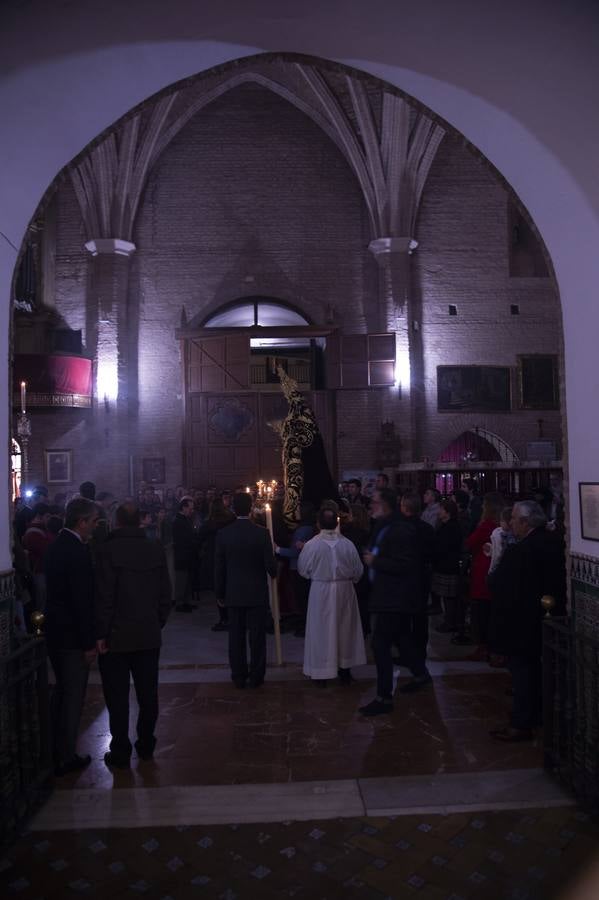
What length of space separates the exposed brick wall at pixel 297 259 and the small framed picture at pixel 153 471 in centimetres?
22

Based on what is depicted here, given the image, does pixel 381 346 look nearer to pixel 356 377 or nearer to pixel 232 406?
pixel 356 377

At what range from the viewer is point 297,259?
17.8 metres

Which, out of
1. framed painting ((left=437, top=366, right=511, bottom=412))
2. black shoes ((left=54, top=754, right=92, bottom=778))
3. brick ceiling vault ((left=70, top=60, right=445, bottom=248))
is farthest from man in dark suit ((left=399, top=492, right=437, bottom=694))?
brick ceiling vault ((left=70, top=60, right=445, bottom=248))

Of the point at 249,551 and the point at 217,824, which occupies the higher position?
the point at 249,551

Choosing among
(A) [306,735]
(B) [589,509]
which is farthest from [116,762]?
(B) [589,509]

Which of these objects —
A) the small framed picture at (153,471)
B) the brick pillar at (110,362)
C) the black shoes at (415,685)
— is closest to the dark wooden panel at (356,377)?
the small framed picture at (153,471)

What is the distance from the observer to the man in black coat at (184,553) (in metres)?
9.74

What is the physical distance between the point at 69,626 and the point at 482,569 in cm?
395

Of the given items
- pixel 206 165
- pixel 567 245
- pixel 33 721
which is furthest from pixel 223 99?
pixel 33 721

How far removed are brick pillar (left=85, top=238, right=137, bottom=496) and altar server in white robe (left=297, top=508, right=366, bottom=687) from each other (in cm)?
1115

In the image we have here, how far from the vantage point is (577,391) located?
4863 mm

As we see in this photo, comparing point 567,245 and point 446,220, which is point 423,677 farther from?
point 446,220

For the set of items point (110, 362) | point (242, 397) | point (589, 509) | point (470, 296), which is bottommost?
point (589, 509)

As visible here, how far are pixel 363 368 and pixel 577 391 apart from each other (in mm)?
12120
